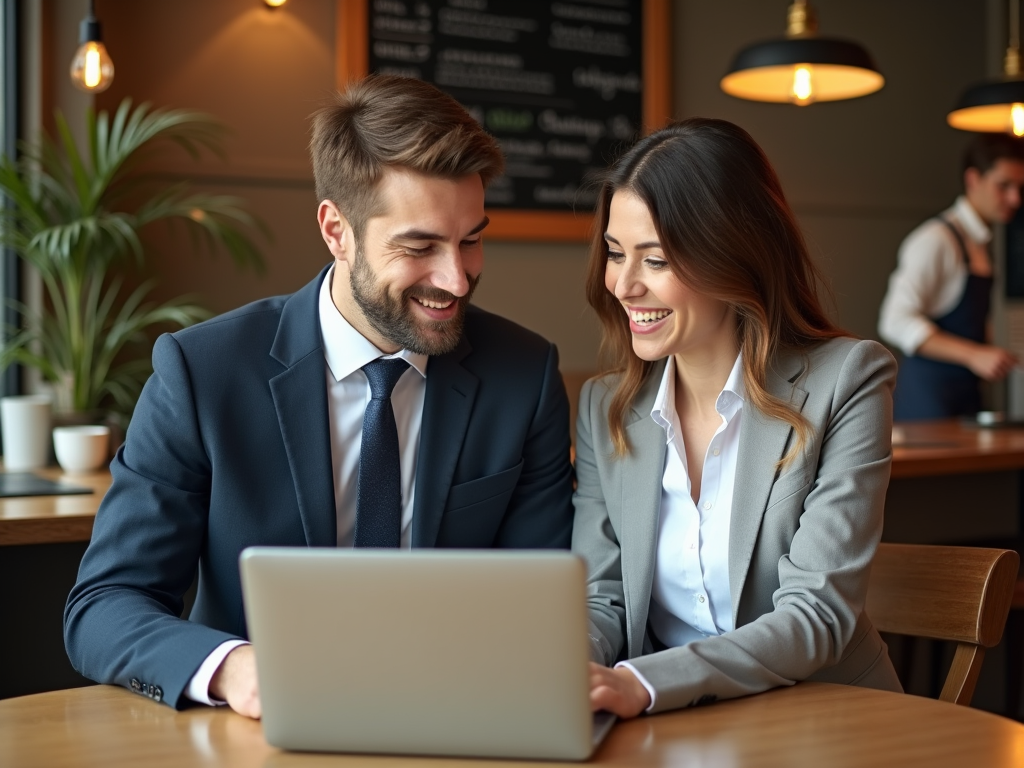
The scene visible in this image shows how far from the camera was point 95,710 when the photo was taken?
134cm

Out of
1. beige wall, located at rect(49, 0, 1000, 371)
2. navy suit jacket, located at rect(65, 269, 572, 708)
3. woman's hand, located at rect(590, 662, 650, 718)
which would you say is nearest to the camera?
woman's hand, located at rect(590, 662, 650, 718)

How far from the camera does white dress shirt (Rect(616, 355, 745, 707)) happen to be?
1.76m

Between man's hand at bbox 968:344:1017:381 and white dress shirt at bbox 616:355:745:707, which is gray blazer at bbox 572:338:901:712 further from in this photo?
man's hand at bbox 968:344:1017:381

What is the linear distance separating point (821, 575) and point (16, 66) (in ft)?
9.36

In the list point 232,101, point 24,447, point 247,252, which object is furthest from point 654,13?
point 24,447

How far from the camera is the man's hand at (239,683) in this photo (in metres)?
1.31

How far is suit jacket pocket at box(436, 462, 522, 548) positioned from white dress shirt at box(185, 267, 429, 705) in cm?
7

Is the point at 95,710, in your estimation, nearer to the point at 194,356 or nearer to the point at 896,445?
the point at 194,356

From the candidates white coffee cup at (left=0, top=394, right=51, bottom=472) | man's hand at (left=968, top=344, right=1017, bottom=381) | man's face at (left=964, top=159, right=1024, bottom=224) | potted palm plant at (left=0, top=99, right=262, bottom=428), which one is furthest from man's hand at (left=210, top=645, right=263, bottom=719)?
man's face at (left=964, top=159, right=1024, bottom=224)

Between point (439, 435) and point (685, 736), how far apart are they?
755 mm

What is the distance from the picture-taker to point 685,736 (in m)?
1.24

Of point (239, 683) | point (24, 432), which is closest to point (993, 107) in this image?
point (24, 432)

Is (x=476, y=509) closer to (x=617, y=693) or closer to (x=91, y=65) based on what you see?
(x=617, y=693)

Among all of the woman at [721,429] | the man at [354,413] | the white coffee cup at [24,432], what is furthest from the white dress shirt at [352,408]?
the white coffee cup at [24,432]
